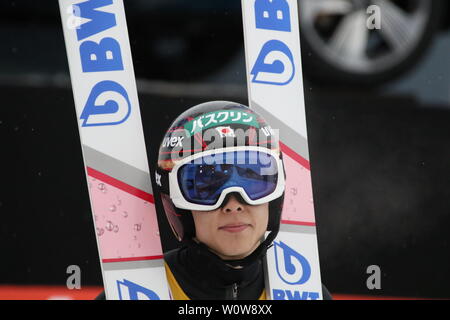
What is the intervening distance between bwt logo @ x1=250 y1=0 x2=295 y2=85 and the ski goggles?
378 mm

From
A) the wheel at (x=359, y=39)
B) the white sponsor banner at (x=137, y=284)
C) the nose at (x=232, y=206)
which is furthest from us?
the wheel at (x=359, y=39)

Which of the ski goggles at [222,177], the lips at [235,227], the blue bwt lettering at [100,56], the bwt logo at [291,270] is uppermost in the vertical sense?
the blue bwt lettering at [100,56]

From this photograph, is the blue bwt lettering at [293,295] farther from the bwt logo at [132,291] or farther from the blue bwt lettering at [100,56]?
the blue bwt lettering at [100,56]

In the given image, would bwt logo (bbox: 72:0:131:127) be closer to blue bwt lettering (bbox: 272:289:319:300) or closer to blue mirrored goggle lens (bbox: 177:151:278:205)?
blue mirrored goggle lens (bbox: 177:151:278:205)

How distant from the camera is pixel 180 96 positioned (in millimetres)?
3018

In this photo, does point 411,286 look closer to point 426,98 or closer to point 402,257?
point 402,257

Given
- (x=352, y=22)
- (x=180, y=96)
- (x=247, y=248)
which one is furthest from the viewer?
(x=352, y=22)

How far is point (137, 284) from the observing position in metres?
2.04

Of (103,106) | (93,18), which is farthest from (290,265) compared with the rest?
(93,18)

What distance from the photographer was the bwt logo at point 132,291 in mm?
2029

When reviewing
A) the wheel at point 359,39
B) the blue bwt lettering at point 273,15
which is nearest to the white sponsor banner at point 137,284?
the blue bwt lettering at point 273,15

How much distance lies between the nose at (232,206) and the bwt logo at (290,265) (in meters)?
0.34

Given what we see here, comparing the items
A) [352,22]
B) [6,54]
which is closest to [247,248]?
[352,22]

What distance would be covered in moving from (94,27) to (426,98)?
6.43 ft
